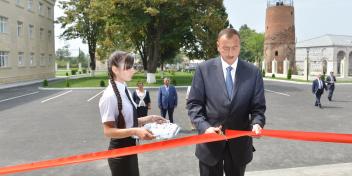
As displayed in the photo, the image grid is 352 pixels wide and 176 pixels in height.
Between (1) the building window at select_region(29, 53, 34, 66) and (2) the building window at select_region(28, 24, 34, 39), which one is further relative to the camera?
(1) the building window at select_region(29, 53, 34, 66)

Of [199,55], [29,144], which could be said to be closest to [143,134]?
[29,144]

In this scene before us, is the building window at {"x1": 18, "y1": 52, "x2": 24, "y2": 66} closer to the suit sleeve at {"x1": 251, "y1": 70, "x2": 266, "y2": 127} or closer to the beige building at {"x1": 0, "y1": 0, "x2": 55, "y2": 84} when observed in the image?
the beige building at {"x1": 0, "y1": 0, "x2": 55, "y2": 84}

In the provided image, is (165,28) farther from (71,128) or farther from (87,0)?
(71,128)

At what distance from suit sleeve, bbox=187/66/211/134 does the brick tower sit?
206 feet

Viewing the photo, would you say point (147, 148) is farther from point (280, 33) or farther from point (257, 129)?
point (280, 33)

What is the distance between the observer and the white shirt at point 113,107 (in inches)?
125

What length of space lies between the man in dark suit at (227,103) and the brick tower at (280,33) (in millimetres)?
62622

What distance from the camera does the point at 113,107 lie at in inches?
126

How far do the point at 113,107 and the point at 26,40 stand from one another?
45.2 meters

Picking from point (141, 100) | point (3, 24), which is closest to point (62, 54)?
point (3, 24)

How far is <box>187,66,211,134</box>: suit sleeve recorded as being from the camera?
3455 millimetres

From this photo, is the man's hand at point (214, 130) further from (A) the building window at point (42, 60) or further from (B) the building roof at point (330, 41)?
(B) the building roof at point (330, 41)

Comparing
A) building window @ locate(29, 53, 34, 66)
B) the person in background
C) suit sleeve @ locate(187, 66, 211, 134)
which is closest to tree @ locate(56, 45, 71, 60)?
building window @ locate(29, 53, 34, 66)

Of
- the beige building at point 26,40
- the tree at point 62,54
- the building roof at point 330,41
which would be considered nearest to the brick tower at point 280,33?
the building roof at point 330,41
